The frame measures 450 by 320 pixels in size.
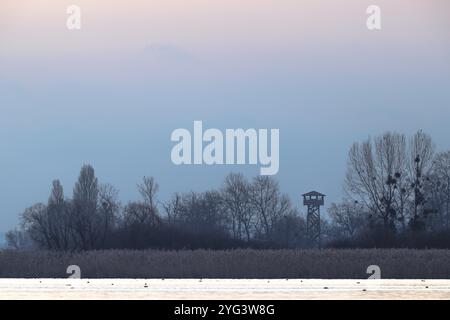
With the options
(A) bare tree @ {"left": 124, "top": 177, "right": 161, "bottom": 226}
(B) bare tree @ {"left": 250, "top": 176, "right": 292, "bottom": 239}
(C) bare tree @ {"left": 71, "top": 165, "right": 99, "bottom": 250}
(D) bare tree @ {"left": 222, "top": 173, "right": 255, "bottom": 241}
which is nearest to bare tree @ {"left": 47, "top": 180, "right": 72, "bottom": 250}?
(C) bare tree @ {"left": 71, "top": 165, "right": 99, "bottom": 250}

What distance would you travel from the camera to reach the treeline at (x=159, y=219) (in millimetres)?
23125

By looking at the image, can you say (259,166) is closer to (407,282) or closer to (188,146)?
(188,146)

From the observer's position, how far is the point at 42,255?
20.9 meters

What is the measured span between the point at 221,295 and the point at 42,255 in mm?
8644

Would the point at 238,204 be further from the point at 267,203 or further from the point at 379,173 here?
the point at 379,173

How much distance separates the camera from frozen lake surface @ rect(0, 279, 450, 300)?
42.9 feet

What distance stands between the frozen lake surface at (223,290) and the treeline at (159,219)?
22.5ft

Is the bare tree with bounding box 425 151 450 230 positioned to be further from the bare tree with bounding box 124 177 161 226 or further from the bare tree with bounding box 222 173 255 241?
the bare tree with bounding box 124 177 161 226

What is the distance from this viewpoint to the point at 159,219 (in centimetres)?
2444

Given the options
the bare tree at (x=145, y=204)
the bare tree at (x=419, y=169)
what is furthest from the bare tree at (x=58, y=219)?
the bare tree at (x=419, y=169)

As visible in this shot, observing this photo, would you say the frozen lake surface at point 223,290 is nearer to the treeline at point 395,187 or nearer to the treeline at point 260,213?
the treeline at point 260,213

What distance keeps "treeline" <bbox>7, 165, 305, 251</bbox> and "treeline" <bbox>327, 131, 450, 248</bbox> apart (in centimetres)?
184

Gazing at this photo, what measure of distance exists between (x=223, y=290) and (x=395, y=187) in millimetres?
14517
